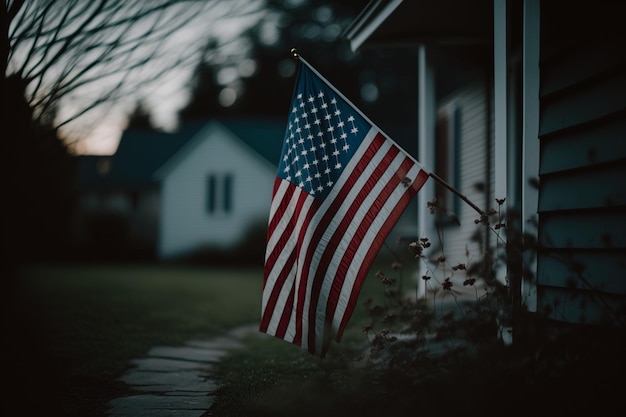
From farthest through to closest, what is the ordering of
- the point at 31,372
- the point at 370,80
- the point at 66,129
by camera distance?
the point at 370,80 → the point at 66,129 → the point at 31,372

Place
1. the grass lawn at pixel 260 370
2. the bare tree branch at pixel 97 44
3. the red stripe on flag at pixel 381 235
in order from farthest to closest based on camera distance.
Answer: the bare tree branch at pixel 97 44, the red stripe on flag at pixel 381 235, the grass lawn at pixel 260 370

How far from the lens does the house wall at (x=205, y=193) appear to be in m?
22.7

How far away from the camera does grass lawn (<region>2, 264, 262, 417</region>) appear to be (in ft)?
13.0

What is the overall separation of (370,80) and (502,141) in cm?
3502

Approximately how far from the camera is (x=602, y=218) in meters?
3.17

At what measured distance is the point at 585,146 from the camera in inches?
130

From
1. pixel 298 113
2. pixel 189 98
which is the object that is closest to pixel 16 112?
pixel 298 113

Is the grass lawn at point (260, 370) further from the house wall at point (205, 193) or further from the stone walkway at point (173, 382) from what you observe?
the house wall at point (205, 193)

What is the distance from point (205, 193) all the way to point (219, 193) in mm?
563

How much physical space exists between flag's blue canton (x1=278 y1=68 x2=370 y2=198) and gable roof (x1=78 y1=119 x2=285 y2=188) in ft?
66.5

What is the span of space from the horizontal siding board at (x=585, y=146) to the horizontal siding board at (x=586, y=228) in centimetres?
28

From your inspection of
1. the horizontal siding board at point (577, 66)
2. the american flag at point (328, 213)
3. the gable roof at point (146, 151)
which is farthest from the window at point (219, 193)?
the horizontal siding board at point (577, 66)

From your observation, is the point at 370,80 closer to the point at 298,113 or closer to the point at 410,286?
the point at 410,286

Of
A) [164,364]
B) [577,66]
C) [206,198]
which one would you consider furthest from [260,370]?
[206,198]
